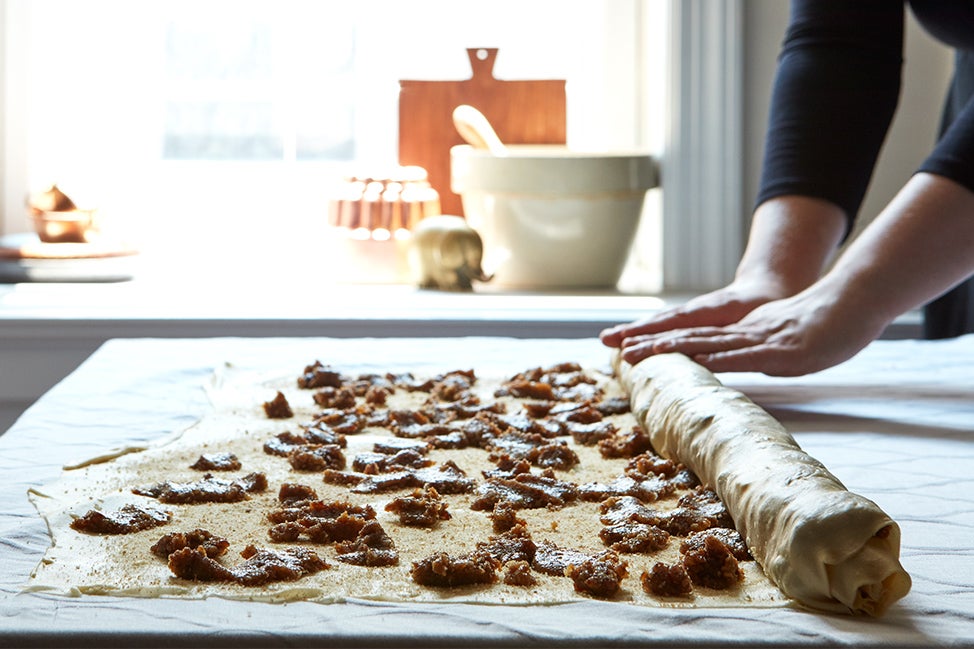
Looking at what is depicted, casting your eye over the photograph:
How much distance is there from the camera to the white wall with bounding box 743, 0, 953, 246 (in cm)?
253

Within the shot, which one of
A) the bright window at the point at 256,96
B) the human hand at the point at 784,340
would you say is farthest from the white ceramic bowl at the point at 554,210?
the human hand at the point at 784,340

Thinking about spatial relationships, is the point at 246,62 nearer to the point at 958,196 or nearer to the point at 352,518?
the point at 958,196

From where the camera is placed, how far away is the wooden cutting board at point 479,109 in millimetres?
2760

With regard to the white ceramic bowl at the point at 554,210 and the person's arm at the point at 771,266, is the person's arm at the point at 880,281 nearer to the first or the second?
the person's arm at the point at 771,266

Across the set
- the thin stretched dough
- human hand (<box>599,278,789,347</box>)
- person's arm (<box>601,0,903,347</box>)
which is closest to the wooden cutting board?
person's arm (<box>601,0,903,347</box>)

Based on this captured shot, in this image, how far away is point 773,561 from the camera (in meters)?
0.76

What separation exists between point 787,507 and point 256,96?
2.29 meters

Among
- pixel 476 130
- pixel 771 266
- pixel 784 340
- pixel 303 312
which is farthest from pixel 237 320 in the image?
pixel 784 340

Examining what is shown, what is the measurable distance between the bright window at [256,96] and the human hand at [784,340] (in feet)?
4.65

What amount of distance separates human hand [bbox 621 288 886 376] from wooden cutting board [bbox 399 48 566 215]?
1.44 metres

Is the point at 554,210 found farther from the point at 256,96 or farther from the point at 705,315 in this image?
the point at 705,315

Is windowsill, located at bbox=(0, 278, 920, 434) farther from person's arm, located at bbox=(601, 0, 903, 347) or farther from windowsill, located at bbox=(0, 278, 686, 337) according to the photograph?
person's arm, located at bbox=(601, 0, 903, 347)

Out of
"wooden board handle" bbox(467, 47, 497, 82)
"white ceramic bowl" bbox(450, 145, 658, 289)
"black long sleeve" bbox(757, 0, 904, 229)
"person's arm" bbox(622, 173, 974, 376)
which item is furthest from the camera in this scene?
"wooden board handle" bbox(467, 47, 497, 82)

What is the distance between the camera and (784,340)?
1.34 metres
